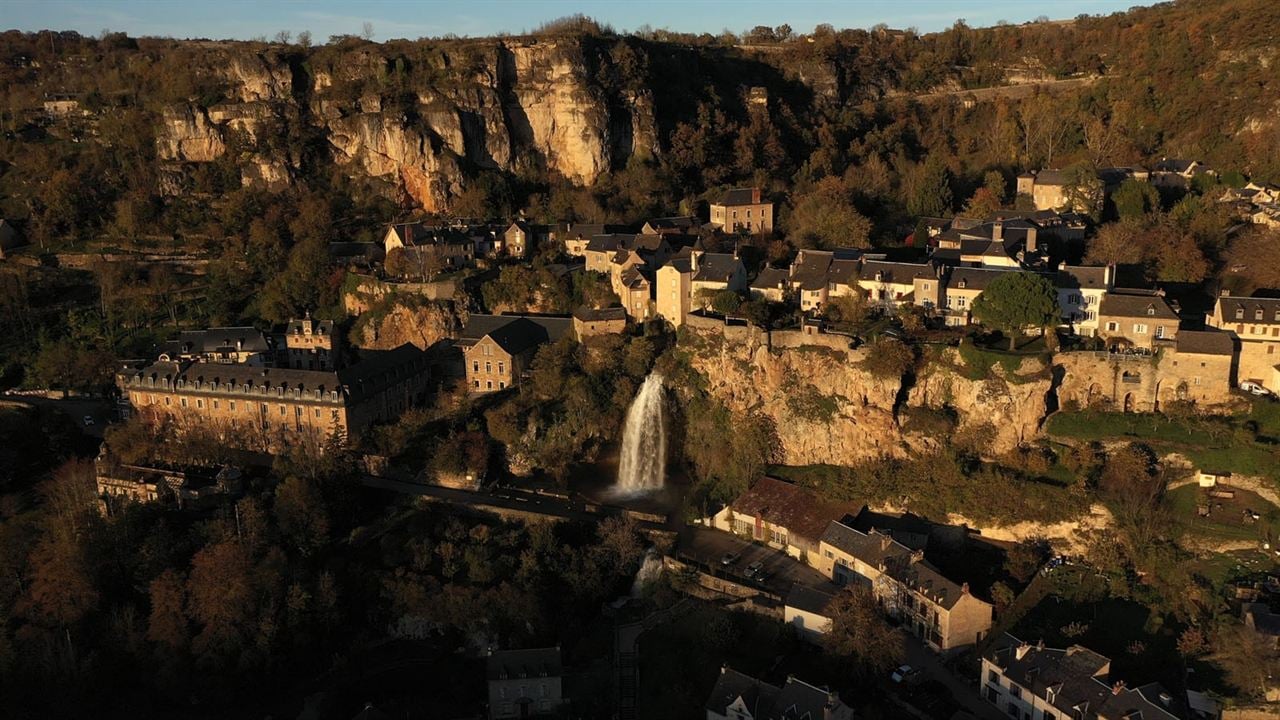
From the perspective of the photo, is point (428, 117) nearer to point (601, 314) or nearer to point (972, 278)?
point (601, 314)

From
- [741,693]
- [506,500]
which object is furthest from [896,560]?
[506,500]

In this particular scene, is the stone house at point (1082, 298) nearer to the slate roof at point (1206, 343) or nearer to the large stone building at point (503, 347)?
the slate roof at point (1206, 343)

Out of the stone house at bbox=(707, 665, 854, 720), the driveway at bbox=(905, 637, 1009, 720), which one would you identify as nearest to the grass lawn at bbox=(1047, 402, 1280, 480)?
the driveway at bbox=(905, 637, 1009, 720)

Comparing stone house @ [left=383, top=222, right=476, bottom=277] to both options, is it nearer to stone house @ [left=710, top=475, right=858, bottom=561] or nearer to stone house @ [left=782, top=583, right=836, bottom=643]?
stone house @ [left=710, top=475, right=858, bottom=561]

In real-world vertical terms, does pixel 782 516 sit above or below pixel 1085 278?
below

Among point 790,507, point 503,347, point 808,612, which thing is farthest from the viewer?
point 503,347

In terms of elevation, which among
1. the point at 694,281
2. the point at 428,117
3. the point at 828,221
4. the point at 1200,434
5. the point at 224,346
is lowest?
the point at 1200,434

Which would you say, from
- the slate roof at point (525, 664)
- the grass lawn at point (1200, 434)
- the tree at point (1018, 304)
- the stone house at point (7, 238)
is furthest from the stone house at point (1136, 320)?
the stone house at point (7, 238)
